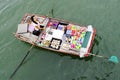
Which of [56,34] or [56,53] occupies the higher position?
[56,34]

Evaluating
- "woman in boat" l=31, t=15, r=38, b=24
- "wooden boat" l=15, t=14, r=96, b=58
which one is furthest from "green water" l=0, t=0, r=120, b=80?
"woman in boat" l=31, t=15, r=38, b=24

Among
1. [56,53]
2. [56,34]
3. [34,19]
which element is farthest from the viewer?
[34,19]

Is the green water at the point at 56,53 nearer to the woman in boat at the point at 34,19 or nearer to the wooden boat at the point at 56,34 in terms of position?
the wooden boat at the point at 56,34

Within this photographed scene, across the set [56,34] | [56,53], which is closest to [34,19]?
[56,34]

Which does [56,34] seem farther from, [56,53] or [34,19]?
[34,19]

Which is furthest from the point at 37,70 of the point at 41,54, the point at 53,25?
the point at 53,25

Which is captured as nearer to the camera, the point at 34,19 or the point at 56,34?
the point at 56,34

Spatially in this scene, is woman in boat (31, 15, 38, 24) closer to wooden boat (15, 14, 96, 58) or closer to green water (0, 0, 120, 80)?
wooden boat (15, 14, 96, 58)

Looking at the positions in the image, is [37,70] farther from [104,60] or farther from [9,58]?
[104,60]
